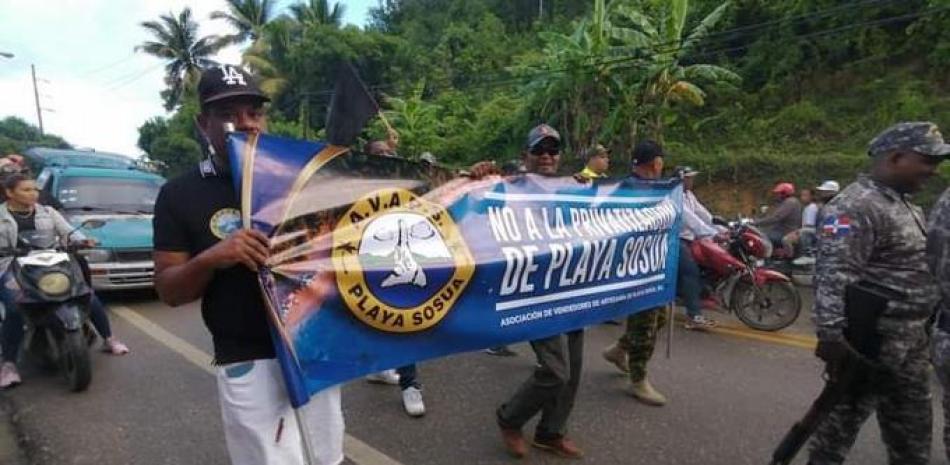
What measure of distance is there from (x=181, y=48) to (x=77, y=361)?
45.2 meters

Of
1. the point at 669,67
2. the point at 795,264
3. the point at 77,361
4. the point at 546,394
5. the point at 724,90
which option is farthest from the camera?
the point at 724,90

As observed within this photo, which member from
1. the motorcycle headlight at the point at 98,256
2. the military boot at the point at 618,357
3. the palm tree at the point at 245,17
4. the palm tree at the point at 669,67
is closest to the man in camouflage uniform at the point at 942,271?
the military boot at the point at 618,357

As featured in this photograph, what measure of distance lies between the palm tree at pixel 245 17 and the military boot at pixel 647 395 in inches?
1746

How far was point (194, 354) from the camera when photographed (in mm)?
5668

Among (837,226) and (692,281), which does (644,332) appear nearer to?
(837,226)

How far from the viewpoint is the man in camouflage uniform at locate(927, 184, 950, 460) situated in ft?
8.89

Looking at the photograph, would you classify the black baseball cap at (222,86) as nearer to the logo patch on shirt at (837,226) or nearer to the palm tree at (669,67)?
the logo patch on shirt at (837,226)

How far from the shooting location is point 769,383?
4.79 m

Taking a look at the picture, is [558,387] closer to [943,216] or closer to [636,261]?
[636,261]

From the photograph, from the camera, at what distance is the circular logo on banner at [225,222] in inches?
80.4

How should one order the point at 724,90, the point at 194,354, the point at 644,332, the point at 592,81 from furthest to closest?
the point at 724,90
the point at 592,81
the point at 194,354
the point at 644,332

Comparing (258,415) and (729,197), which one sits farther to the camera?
(729,197)

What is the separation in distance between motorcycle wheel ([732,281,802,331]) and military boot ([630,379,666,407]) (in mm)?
2671

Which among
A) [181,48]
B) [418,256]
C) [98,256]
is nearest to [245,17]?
[181,48]
